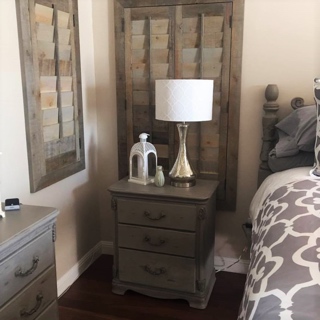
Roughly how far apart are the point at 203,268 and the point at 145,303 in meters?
0.41

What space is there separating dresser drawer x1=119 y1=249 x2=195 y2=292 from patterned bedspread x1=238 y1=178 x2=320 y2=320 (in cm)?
72

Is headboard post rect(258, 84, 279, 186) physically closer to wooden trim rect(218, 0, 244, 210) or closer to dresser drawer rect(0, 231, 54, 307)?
wooden trim rect(218, 0, 244, 210)

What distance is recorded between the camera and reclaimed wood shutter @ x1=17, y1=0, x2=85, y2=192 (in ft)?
6.28

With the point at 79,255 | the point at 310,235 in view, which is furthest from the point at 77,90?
the point at 310,235

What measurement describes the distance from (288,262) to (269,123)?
129 centimetres

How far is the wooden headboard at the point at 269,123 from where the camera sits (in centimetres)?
221

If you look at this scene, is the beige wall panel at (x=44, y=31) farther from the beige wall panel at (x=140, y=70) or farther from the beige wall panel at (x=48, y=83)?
the beige wall panel at (x=140, y=70)

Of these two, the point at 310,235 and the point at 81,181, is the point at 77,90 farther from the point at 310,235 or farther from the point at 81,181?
the point at 310,235

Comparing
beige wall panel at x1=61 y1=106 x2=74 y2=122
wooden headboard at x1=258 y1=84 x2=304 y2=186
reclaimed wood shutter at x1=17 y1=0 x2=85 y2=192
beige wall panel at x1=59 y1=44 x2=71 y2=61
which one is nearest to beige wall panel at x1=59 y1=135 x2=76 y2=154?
reclaimed wood shutter at x1=17 y1=0 x2=85 y2=192

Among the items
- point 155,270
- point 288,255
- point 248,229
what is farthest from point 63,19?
point 288,255

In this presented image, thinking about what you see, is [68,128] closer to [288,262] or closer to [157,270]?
[157,270]

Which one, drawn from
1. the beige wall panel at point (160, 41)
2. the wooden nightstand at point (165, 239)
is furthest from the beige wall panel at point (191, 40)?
the wooden nightstand at point (165, 239)

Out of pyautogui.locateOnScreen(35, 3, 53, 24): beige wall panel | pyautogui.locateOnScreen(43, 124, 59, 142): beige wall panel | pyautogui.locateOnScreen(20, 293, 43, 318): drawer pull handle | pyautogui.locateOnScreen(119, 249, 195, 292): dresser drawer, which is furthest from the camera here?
pyautogui.locateOnScreen(119, 249, 195, 292): dresser drawer

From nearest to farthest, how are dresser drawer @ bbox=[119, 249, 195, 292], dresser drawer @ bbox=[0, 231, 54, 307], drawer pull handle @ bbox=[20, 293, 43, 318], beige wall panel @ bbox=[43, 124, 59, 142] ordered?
dresser drawer @ bbox=[0, 231, 54, 307] → drawer pull handle @ bbox=[20, 293, 43, 318] → beige wall panel @ bbox=[43, 124, 59, 142] → dresser drawer @ bbox=[119, 249, 195, 292]
